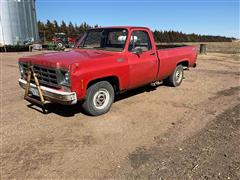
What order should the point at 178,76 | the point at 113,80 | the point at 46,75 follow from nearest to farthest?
the point at 46,75 < the point at 113,80 < the point at 178,76

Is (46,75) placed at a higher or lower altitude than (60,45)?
lower

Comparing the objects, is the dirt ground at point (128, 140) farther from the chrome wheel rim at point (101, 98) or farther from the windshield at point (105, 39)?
the windshield at point (105, 39)

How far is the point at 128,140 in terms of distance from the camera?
439 centimetres

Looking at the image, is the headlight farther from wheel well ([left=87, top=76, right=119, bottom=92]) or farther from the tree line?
the tree line

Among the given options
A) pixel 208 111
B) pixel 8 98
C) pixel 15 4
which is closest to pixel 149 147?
pixel 208 111

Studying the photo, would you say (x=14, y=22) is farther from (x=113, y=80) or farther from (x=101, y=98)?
(x=101, y=98)

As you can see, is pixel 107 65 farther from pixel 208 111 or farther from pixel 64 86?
pixel 208 111

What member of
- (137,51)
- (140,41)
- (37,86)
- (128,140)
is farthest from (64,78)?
(140,41)

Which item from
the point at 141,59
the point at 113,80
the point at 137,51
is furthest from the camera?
the point at 141,59

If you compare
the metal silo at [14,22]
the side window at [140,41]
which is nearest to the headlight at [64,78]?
the side window at [140,41]

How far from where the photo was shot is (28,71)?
18.0 ft

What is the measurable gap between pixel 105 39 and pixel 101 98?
1827 mm

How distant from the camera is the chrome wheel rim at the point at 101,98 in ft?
17.9

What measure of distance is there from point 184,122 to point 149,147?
142 cm
